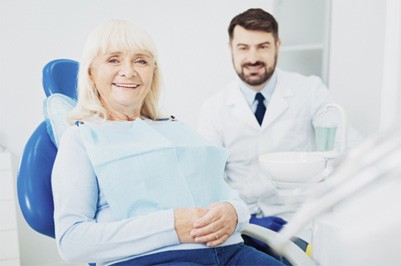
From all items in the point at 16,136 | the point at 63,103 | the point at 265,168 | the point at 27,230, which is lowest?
the point at 27,230

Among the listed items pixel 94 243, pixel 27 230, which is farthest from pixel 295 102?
pixel 27 230

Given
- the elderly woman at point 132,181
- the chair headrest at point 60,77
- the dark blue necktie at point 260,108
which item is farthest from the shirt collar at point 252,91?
the chair headrest at point 60,77

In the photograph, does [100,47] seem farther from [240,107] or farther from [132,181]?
[240,107]

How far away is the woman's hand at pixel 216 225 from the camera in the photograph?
93cm

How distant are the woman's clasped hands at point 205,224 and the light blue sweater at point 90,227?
0.06 ft

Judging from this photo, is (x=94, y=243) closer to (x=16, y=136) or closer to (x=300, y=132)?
(x=300, y=132)

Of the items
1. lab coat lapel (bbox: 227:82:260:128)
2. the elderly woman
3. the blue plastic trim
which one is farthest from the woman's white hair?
lab coat lapel (bbox: 227:82:260:128)

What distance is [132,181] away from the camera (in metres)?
0.98

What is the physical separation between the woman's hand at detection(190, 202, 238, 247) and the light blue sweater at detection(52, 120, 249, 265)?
28mm

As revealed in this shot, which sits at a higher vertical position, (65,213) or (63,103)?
A: (63,103)

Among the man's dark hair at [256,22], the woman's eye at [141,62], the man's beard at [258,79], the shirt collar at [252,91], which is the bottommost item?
the shirt collar at [252,91]

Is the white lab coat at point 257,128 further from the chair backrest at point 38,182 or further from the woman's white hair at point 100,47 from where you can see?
the chair backrest at point 38,182

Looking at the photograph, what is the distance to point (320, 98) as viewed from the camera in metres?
1.74

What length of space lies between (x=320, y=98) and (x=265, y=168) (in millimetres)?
833
